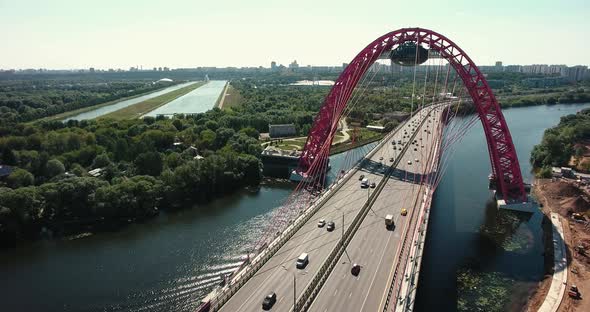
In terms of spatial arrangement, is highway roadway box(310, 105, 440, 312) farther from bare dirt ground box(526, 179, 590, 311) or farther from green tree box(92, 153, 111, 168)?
green tree box(92, 153, 111, 168)

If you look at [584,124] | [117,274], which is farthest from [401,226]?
[584,124]

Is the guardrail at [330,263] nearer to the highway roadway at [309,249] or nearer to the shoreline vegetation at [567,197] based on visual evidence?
the highway roadway at [309,249]

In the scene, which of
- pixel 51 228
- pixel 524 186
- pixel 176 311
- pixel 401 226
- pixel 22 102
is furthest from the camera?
pixel 22 102

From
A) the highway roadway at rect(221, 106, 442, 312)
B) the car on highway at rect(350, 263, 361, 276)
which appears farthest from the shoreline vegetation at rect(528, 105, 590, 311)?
the car on highway at rect(350, 263, 361, 276)

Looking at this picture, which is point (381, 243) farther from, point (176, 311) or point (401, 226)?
point (176, 311)

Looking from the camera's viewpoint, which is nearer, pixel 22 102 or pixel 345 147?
pixel 345 147

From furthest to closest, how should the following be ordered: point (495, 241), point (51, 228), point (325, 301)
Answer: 1. point (51, 228)
2. point (495, 241)
3. point (325, 301)
